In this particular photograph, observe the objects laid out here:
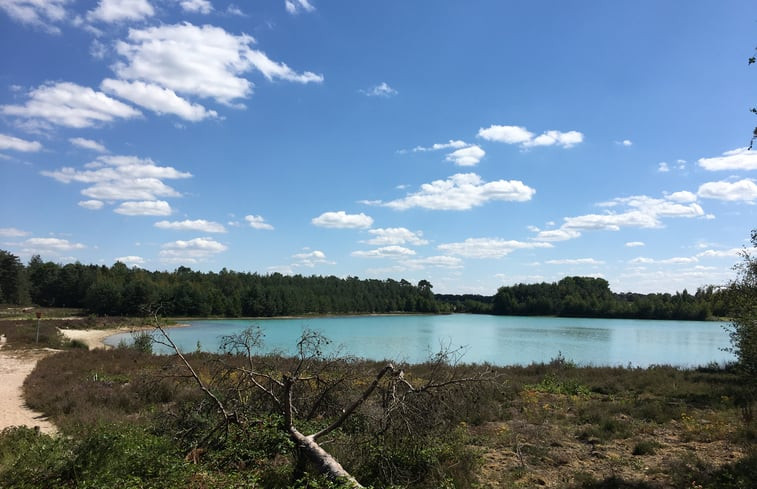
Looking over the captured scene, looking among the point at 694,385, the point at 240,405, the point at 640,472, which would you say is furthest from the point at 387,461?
the point at 694,385

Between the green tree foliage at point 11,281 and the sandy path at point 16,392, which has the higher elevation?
the green tree foliage at point 11,281

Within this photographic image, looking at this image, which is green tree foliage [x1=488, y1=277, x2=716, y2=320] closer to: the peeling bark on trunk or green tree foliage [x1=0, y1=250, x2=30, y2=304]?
the peeling bark on trunk

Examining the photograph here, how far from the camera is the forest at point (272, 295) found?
303 feet

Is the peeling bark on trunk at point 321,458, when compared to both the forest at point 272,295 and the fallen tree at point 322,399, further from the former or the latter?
the forest at point 272,295

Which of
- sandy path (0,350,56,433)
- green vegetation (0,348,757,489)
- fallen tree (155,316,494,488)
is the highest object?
fallen tree (155,316,494,488)

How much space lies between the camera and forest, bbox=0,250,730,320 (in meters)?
92.4

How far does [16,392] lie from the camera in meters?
15.4

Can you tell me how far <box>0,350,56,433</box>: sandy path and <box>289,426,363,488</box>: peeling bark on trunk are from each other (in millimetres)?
7112

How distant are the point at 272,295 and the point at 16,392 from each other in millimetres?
106663

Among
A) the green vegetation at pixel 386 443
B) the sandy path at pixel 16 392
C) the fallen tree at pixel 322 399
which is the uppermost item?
the fallen tree at pixel 322 399

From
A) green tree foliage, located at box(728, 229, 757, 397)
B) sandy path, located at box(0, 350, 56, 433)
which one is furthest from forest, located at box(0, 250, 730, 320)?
green tree foliage, located at box(728, 229, 757, 397)

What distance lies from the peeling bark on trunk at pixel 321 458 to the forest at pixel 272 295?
69666 millimetres

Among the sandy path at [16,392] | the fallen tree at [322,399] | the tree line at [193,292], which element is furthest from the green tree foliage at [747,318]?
the tree line at [193,292]

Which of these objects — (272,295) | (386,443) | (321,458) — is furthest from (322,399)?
(272,295)
